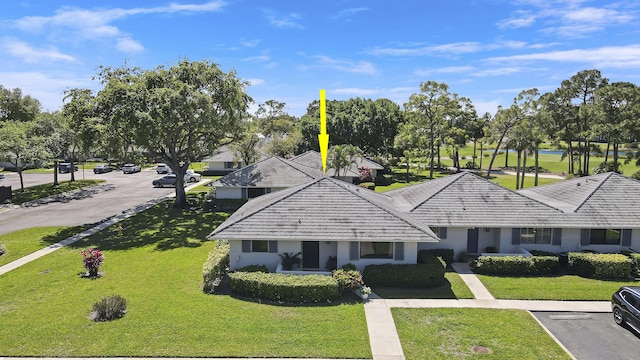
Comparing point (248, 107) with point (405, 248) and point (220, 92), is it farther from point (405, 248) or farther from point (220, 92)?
point (405, 248)

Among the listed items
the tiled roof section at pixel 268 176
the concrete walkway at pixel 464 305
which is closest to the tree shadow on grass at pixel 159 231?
the tiled roof section at pixel 268 176

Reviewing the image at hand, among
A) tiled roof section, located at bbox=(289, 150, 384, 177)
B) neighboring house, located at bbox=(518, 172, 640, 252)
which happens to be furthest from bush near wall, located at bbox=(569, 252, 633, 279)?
tiled roof section, located at bbox=(289, 150, 384, 177)

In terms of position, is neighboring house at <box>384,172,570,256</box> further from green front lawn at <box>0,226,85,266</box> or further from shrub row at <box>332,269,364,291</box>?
green front lawn at <box>0,226,85,266</box>

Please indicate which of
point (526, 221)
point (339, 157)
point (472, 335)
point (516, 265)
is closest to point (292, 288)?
point (472, 335)

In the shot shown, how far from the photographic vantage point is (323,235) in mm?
20922

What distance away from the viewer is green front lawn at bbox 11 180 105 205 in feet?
148

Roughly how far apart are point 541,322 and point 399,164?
61102mm

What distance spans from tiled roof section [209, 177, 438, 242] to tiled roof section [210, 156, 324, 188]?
1548cm

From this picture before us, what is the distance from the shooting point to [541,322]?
17.1 meters

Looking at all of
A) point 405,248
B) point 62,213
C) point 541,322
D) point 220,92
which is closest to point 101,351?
point 405,248

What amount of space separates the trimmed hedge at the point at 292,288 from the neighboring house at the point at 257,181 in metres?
20.0

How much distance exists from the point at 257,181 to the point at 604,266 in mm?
27365

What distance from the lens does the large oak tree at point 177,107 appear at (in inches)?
1335

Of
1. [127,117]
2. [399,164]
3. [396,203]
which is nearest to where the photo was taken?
[396,203]
